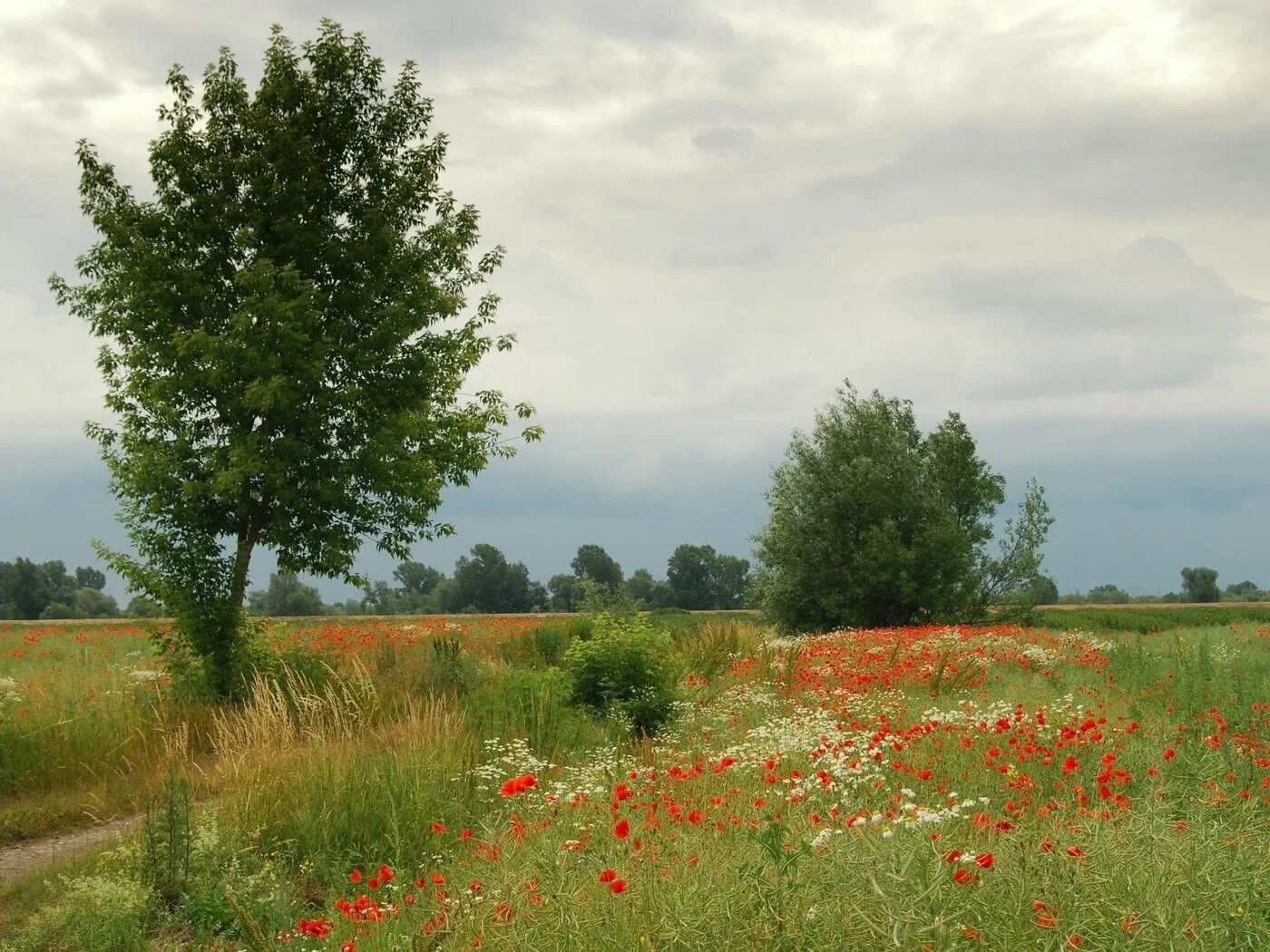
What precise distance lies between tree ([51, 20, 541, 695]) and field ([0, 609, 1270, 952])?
6.33 ft

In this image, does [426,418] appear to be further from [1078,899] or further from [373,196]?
[1078,899]

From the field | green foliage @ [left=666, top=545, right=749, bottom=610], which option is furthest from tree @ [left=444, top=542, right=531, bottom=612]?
the field

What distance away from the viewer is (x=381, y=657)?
16.8m

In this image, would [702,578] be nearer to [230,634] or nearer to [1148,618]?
[1148,618]

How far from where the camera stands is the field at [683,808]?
3.51m

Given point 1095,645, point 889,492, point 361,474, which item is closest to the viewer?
point 361,474

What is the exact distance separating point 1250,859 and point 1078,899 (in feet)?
3.56

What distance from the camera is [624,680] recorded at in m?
12.6

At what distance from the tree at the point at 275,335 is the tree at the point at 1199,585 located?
213ft

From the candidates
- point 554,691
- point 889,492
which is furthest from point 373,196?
point 889,492

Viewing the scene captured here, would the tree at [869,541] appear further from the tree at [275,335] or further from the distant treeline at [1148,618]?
the tree at [275,335]

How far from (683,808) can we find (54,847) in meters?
5.88

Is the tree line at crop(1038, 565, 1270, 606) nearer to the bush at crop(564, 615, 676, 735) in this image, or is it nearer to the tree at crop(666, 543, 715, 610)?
the tree at crop(666, 543, 715, 610)

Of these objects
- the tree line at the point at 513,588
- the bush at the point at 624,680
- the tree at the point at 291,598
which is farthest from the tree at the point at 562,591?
the bush at the point at 624,680
